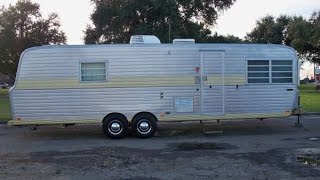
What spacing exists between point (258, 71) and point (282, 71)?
2.50 ft

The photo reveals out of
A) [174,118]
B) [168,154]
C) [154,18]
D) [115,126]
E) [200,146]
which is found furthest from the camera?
[154,18]

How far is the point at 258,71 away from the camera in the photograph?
16281 millimetres

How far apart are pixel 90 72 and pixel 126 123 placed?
186 centimetres

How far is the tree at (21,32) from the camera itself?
51.2 meters

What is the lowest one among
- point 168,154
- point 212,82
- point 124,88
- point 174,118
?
point 168,154

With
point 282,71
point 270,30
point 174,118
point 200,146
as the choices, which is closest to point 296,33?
point 270,30

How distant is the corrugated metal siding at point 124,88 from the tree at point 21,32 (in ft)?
122

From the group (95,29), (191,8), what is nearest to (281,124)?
(191,8)

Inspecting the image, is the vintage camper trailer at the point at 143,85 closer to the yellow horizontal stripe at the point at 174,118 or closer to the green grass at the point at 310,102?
the yellow horizontal stripe at the point at 174,118

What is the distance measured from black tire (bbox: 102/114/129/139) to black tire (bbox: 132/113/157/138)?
0.29 m

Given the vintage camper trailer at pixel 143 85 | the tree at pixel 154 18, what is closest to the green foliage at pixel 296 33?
the tree at pixel 154 18

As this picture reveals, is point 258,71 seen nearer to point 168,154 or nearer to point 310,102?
point 168,154

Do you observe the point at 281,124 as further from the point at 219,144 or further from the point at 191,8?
the point at 191,8

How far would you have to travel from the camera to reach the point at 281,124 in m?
18.8
